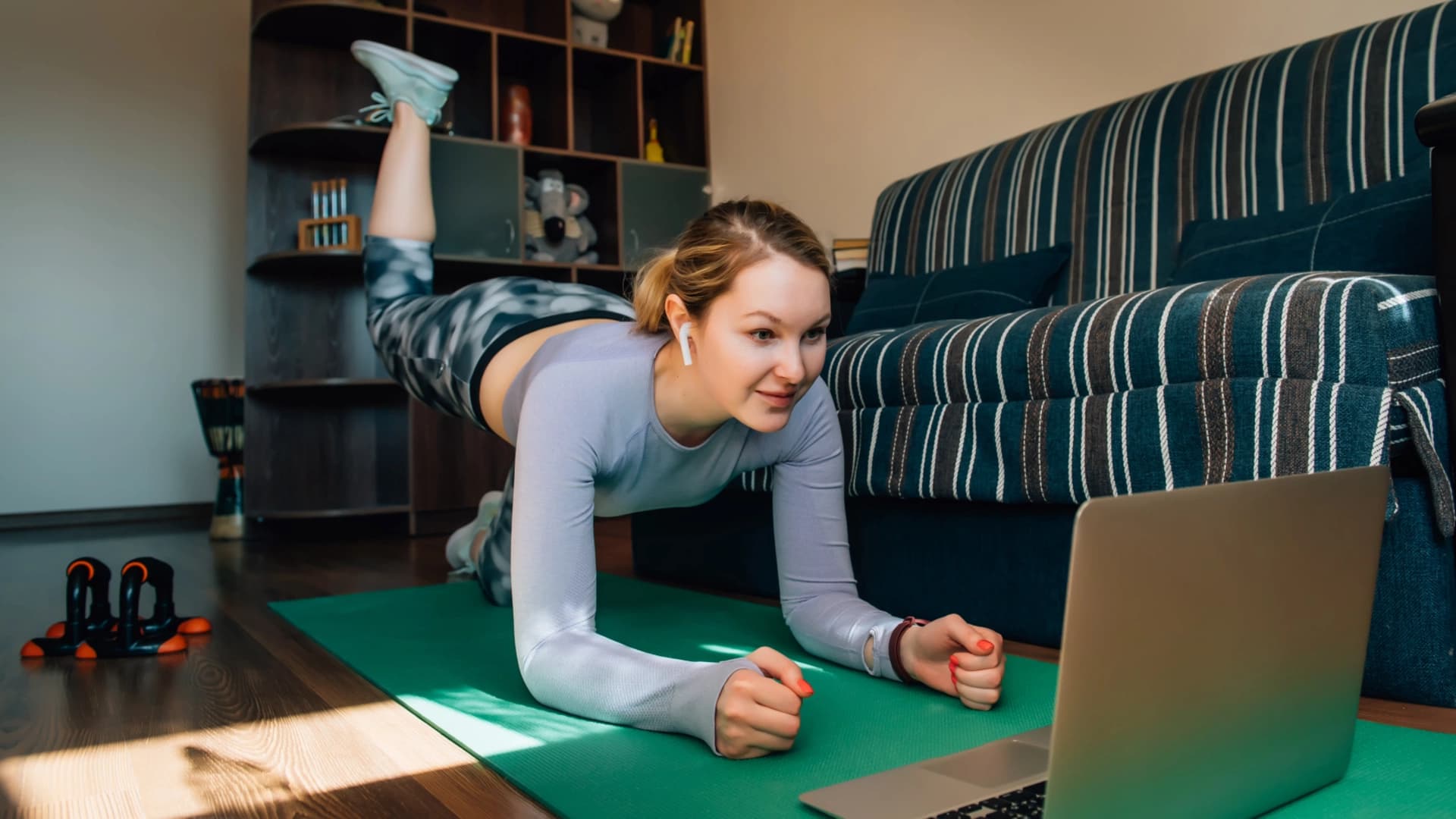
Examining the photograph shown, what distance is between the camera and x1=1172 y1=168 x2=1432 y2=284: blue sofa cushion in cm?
139

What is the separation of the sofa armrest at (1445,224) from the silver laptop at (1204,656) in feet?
→ 1.24

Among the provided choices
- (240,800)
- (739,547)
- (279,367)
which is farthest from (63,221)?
(240,800)

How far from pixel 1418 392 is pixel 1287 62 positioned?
108 cm

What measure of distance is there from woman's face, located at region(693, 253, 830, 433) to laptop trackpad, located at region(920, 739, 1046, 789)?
39 cm

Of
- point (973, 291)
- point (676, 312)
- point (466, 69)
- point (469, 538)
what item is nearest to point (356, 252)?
point (466, 69)

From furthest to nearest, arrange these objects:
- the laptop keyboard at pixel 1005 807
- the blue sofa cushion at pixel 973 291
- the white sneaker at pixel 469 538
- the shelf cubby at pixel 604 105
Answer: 1. the shelf cubby at pixel 604 105
2. the white sneaker at pixel 469 538
3. the blue sofa cushion at pixel 973 291
4. the laptop keyboard at pixel 1005 807

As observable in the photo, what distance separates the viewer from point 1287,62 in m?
1.88

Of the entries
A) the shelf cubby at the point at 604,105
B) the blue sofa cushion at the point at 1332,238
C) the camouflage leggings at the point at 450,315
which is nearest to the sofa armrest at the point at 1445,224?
the blue sofa cushion at the point at 1332,238

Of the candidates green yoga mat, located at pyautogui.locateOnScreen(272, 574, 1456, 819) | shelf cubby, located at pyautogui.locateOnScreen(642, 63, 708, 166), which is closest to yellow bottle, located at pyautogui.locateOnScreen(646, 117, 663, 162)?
shelf cubby, located at pyautogui.locateOnScreen(642, 63, 708, 166)

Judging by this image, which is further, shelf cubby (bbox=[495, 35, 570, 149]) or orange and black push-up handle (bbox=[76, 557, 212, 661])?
shelf cubby (bbox=[495, 35, 570, 149])

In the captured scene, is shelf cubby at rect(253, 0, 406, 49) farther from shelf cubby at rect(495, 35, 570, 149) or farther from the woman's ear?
the woman's ear

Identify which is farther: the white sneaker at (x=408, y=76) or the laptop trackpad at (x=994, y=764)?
the white sneaker at (x=408, y=76)

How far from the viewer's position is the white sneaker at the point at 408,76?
94.7 inches

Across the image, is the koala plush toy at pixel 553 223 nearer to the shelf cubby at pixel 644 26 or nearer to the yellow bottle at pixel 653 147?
the yellow bottle at pixel 653 147
